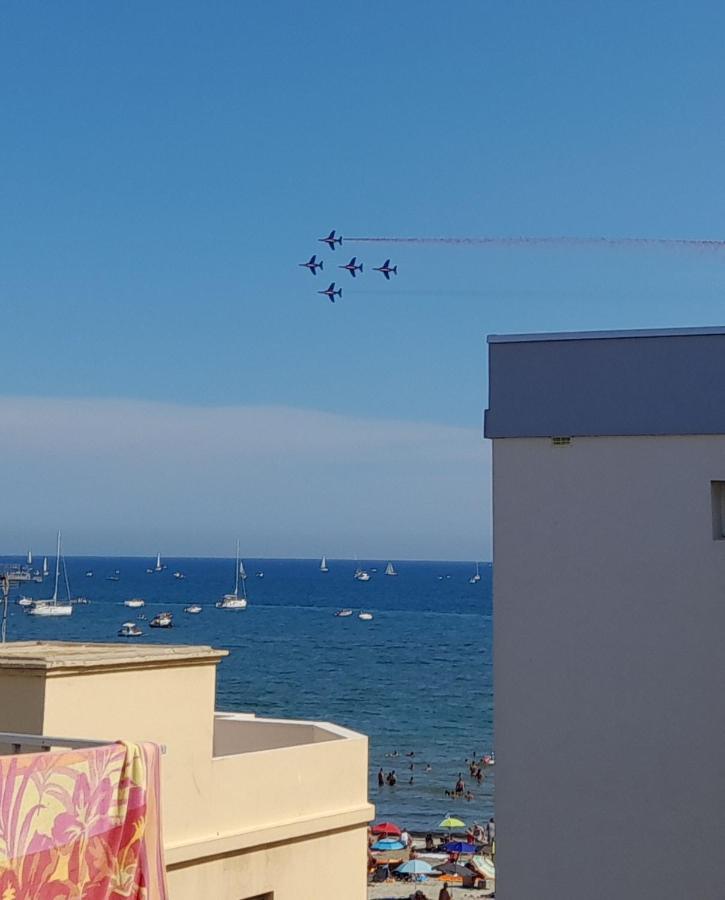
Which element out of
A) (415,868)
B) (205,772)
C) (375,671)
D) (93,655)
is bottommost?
(415,868)

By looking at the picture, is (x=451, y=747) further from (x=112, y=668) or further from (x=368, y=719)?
(x=112, y=668)

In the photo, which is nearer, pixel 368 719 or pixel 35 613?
pixel 368 719

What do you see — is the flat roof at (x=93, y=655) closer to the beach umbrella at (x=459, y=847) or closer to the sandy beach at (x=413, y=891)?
the sandy beach at (x=413, y=891)

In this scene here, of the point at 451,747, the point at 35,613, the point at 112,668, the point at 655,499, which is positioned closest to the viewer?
the point at 112,668

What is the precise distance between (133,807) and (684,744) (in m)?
5.52

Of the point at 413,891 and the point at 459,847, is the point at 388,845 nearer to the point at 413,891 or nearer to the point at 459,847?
the point at 459,847

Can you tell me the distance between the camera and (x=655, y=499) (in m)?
10.4

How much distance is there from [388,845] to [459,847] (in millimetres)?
2628

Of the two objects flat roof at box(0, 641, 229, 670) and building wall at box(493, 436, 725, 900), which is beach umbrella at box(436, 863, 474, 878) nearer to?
building wall at box(493, 436, 725, 900)

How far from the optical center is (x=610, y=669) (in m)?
10.3

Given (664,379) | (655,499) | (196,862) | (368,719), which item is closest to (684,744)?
(655,499)

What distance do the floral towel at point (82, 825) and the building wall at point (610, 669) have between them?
4.59 metres

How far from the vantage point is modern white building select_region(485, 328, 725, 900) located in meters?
10.0

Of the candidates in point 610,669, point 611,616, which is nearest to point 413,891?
point 610,669
